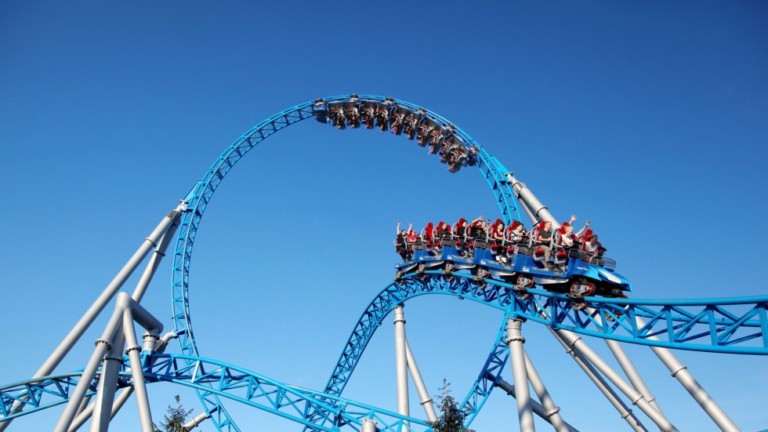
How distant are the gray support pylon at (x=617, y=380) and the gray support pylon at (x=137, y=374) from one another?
7746 mm

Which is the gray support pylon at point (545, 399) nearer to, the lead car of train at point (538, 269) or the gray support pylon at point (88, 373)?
the lead car of train at point (538, 269)

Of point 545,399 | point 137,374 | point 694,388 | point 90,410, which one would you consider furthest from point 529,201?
point 90,410

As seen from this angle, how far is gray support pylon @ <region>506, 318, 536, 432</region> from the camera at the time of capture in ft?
34.4

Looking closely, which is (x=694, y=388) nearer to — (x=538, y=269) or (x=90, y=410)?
(x=538, y=269)

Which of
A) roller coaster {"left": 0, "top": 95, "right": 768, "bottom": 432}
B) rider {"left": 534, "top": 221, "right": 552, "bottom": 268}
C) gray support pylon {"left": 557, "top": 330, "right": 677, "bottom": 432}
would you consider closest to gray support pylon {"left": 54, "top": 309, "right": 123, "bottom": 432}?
roller coaster {"left": 0, "top": 95, "right": 768, "bottom": 432}

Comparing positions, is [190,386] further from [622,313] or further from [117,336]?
[622,313]

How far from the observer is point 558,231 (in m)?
10.6

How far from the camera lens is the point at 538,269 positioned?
1086 centimetres

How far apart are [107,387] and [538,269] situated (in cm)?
734

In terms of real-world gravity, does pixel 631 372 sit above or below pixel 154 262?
below

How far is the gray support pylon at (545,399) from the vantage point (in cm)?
1255

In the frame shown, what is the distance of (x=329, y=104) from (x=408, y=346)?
7074mm

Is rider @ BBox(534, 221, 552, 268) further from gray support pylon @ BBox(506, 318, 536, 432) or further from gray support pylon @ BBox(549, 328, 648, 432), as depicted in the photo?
gray support pylon @ BBox(549, 328, 648, 432)

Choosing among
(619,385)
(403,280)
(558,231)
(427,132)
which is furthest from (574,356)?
(427,132)
